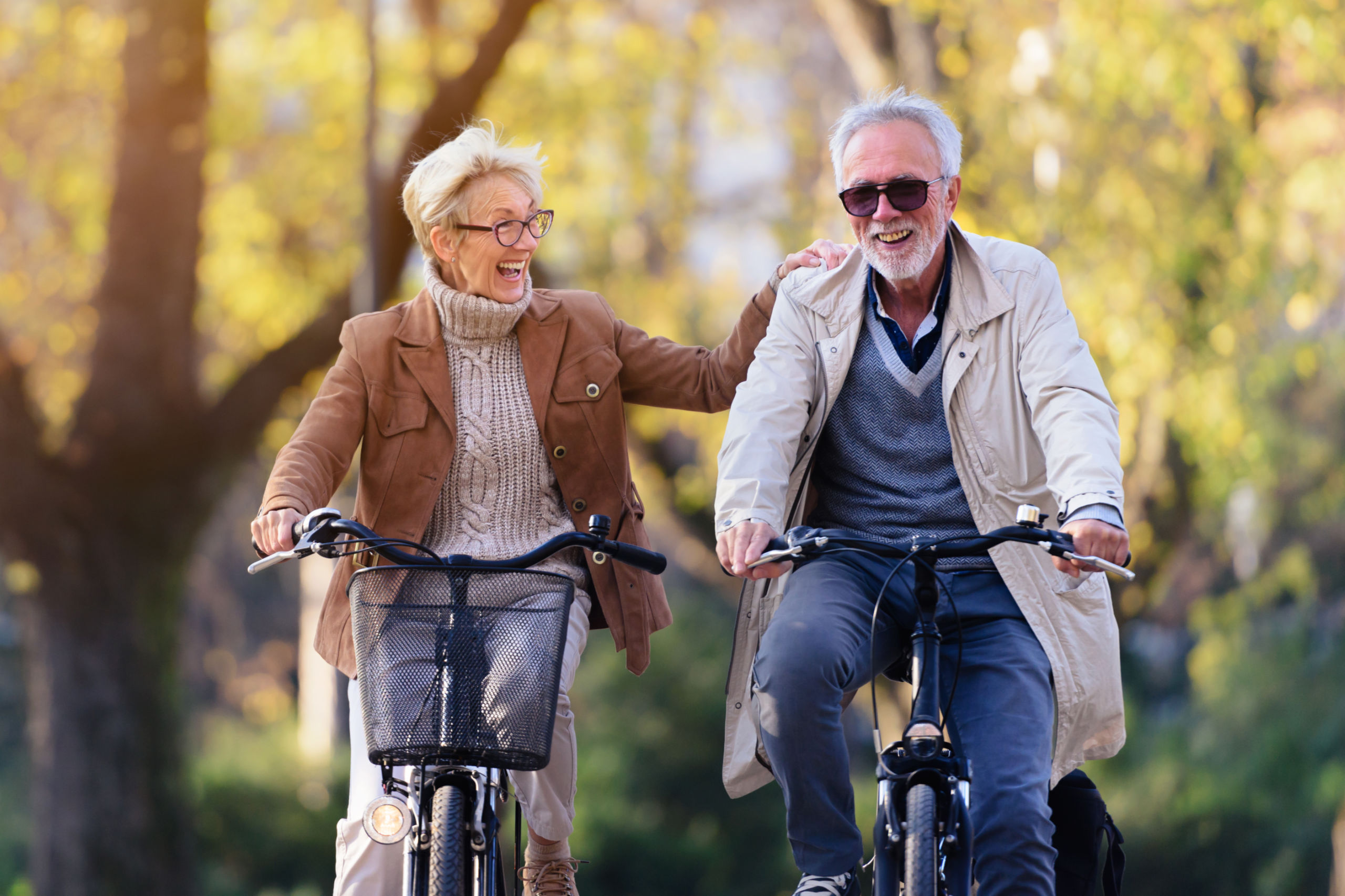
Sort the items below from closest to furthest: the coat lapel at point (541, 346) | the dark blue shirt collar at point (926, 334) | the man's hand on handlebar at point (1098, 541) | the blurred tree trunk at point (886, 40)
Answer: the man's hand on handlebar at point (1098, 541) → the dark blue shirt collar at point (926, 334) → the coat lapel at point (541, 346) → the blurred tree trunk at point (886, 40)

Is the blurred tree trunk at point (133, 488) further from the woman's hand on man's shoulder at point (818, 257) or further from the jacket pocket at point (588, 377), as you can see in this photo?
the woman's hand on man's shoulder at point (818, 257)

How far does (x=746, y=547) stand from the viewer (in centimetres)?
343

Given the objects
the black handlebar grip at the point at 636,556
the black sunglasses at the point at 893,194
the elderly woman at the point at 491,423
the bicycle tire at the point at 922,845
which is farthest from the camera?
the elderly woman at the point at 491,423

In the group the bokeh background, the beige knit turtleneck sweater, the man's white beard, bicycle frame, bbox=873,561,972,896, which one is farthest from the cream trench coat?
the bokeh background

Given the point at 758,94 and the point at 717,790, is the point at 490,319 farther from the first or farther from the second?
the point at 758,94

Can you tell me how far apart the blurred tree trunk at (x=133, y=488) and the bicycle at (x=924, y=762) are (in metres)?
5.83

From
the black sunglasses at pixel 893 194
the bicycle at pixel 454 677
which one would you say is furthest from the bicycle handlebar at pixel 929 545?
the black sunglasses at pixel 893 194

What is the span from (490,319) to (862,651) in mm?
1337

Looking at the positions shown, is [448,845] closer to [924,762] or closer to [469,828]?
[469,828]

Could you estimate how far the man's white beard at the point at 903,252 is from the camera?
12.3ft

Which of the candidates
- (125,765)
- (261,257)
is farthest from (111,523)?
(261,257)

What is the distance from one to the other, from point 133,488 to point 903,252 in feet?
21.2

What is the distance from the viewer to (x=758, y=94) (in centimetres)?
1689

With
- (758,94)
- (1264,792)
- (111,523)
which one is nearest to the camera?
(111,523)
